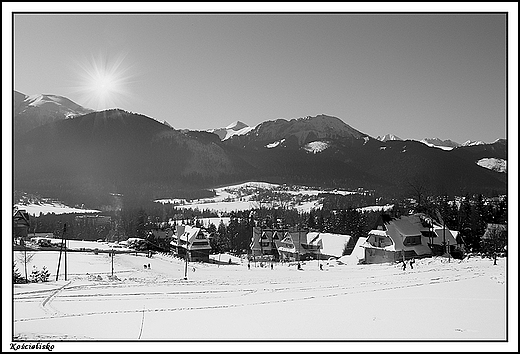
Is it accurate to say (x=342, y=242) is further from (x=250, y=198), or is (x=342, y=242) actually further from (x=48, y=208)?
(x=48, y=208)

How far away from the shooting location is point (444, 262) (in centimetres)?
588

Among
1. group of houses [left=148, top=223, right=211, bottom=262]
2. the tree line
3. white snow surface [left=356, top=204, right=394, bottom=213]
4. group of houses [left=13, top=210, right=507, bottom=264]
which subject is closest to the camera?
the tree line

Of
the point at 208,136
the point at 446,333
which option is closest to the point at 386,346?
the point at 446,333

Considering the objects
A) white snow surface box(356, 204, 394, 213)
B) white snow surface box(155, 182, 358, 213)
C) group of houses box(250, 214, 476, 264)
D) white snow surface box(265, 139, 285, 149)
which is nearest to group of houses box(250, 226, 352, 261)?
group of houses box(250, 214, 476, 264)

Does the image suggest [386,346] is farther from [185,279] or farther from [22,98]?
[22,98]

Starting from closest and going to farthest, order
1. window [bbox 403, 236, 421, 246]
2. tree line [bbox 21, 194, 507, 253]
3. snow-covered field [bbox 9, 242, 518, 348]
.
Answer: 1. snow-covered field [bbox 9, 242, 518, 348]
2. tree line [bbox 21, 194, 507, 253]
3. window [bbox 403, 236, 421, 246]

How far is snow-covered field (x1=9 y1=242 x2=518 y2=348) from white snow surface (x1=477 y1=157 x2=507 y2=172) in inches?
48.7

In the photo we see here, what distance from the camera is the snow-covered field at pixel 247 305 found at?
11.0 feet

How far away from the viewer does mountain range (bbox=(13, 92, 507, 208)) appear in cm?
450

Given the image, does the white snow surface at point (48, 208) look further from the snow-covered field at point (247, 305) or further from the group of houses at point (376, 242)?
the group of houses at point (376, 242)

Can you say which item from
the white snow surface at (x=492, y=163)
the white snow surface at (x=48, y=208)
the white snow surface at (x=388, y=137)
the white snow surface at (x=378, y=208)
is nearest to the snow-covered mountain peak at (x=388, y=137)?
the white snow surface at (x=388, y=137)

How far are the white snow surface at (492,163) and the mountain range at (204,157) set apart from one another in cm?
8

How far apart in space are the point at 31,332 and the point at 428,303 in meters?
4.04

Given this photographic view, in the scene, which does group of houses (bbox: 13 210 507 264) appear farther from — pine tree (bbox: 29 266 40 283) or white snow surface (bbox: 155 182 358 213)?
pine tree (bbox: 29 266 40 283)
